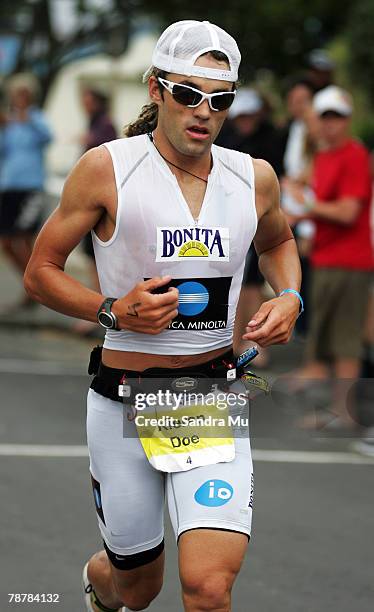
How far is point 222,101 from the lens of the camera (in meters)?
4.38

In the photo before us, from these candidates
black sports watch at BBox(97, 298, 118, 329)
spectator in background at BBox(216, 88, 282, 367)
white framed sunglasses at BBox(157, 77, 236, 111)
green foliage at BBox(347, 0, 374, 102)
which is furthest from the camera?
green foliage at BBox(347, 0, 374, 102)

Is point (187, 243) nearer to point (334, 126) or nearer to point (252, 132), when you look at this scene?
point (334, 126)

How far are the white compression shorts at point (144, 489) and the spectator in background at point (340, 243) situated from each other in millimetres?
4730

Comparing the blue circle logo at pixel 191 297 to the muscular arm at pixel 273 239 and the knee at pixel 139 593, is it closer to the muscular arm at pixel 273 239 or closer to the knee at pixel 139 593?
the muscular arm at pixel 273 239

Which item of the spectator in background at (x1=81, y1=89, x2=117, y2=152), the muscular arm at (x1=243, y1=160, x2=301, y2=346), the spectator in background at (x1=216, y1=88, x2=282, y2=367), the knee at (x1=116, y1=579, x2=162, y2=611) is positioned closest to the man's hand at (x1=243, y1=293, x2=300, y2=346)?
the muscular arm at (x1=243, y1=160, x2=301, y2=346)

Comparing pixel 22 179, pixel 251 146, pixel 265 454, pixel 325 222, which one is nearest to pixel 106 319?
pixel 265 454

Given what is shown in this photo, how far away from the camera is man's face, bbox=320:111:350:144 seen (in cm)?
898

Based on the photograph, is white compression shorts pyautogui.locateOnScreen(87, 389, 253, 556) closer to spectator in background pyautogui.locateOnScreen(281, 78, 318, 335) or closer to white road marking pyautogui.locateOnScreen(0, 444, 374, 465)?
white road marking pyautogui.locateOnScreen(0, 444, 374, 465)

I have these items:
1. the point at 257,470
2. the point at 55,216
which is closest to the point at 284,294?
the point at 55,216

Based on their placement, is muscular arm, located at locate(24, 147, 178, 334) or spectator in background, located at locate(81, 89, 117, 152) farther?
spectator in background, located at locate(81, 89, 117, 152)

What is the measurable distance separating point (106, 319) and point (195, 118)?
27.4 inches

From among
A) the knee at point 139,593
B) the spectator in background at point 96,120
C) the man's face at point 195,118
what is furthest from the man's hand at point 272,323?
the spectator in background at point 96,120

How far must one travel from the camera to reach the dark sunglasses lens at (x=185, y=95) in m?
4.34

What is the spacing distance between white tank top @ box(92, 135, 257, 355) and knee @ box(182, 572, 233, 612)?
0.76 metres
